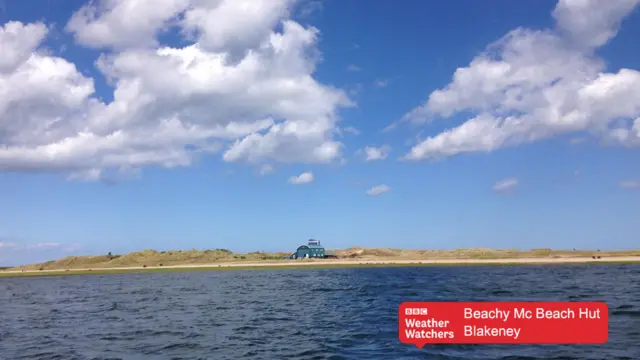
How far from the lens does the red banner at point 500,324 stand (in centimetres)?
2269

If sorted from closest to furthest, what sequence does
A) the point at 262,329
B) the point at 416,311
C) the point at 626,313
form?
Result: the point at 416,311
the point at 262,329
the point at 626,313

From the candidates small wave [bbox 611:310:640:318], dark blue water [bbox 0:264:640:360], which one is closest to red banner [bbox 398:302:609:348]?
dark blue water [bbox 0:264:640:360]

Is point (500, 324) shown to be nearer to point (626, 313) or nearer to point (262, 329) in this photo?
point (626, 313)

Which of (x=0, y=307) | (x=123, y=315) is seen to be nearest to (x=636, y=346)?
(x=123, y=315)

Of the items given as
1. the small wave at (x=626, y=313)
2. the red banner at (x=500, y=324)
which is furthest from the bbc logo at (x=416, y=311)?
the small wave at (x=626, y=313)

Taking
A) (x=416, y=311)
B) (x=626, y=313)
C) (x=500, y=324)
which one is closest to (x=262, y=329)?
(x=416, y=311)

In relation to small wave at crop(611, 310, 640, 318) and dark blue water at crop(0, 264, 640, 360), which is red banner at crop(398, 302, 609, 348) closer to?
dark blue water at crop(0, 264, 640, 360)

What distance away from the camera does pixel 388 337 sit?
98.6ft

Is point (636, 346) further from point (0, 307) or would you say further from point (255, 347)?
point (0, 307)

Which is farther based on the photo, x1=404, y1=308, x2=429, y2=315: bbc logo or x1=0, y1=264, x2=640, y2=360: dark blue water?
x1=0, y1=264, x2=640, y2=360: dark blue water

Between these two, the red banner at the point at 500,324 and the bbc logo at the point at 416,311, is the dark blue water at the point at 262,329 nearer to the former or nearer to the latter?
the red banner at the point at 500,324

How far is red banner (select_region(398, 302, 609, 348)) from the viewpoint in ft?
74.4

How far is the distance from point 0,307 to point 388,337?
64965mm

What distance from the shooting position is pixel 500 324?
26906mm
